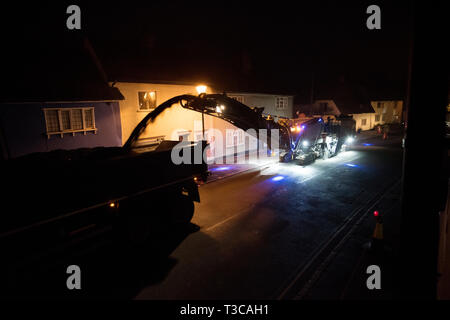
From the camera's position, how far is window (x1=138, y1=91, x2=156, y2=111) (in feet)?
51.5

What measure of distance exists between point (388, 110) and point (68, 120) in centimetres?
4821

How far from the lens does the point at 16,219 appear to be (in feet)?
17.2

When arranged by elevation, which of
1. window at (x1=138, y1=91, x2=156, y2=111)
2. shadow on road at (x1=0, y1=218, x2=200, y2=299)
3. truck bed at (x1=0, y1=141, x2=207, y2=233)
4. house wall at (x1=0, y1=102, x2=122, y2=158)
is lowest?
shadow on road at (x1=0, y1=218, x2=200, y2=299)

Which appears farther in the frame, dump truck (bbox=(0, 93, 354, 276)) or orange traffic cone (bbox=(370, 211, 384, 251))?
orange traffic cone (bbox=(370, 211, 384, 251))

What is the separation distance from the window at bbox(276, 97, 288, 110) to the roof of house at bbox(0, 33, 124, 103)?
50.1 ft

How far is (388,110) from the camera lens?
4466cm

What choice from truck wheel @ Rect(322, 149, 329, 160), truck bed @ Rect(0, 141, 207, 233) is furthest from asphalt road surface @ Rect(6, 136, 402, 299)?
truck wheel @ Rect(322, 149, 329, 160)

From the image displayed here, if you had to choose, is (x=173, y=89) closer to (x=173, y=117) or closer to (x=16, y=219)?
(x=173, y=117)

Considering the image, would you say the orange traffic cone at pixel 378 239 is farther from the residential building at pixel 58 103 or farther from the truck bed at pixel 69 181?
the residential building at pixel 58 103

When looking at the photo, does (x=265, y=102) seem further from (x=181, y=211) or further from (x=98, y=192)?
(x=98, y=192)

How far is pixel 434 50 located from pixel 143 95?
15137 millimetres

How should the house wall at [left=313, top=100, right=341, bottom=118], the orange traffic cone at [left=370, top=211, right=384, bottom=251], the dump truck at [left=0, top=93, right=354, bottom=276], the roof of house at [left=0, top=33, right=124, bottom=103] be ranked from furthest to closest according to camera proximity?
the house wall at [left=313, top=100, right=341, bottom=118], the roof of house at [left=0, top=33, right=124, bottom=103], the orange traffic cone at [left=370, top=211, right=384, bottom=251], the dump truck at [left=0, top=93, right=354, bottom=276]

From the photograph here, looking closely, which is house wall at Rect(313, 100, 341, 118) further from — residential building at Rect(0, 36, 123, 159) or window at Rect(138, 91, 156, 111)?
residential building at Rect(0, 36, 123, 159)
